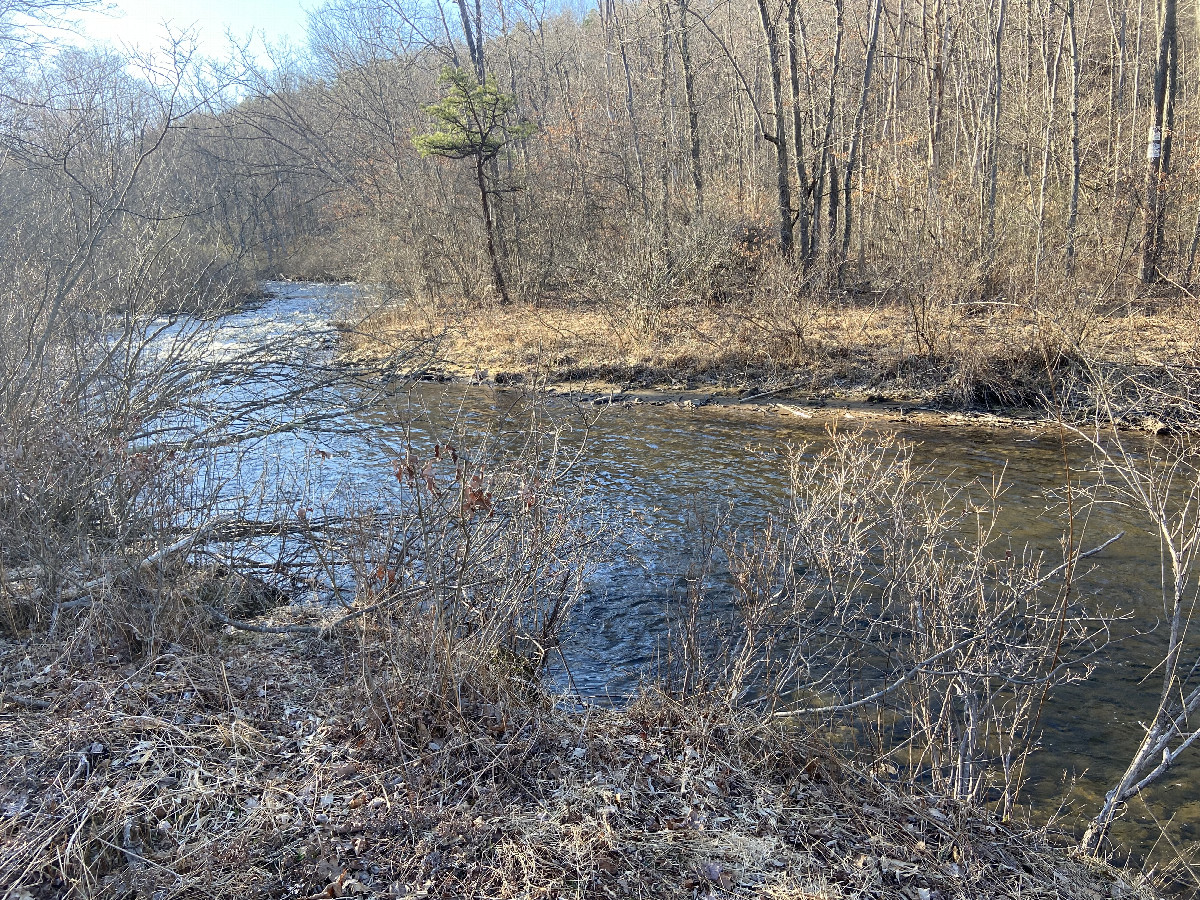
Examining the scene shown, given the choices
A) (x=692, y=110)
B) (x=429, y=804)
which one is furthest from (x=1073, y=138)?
(x=429, y=804)

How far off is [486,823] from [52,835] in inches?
69.2

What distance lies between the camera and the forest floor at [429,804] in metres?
3.20

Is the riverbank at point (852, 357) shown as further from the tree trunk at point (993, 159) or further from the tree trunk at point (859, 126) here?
the tree trunk at point (859, 126)

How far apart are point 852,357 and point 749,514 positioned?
711 centimetres

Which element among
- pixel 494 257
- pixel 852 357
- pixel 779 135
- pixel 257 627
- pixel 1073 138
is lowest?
pixel 852 357

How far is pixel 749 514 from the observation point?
29.5 ft

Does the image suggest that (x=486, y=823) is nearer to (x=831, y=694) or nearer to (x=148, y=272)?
(x=831, y=694)

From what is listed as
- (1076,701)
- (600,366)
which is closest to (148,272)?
(1076,701)

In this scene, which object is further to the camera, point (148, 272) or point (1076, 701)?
point (148, 272)

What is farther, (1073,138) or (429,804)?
(1073,138)

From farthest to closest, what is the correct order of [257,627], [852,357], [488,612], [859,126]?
1. [859,126]
2. [852,357]
3. [257,627]
4. [488,612]

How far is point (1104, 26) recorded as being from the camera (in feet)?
83.8

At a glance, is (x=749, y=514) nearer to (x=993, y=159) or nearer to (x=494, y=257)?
(x=993, y=159)

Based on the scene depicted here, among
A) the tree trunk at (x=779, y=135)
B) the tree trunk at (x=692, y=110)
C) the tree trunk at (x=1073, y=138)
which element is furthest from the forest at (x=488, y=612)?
the tree trunk at (x=692, y=110)
